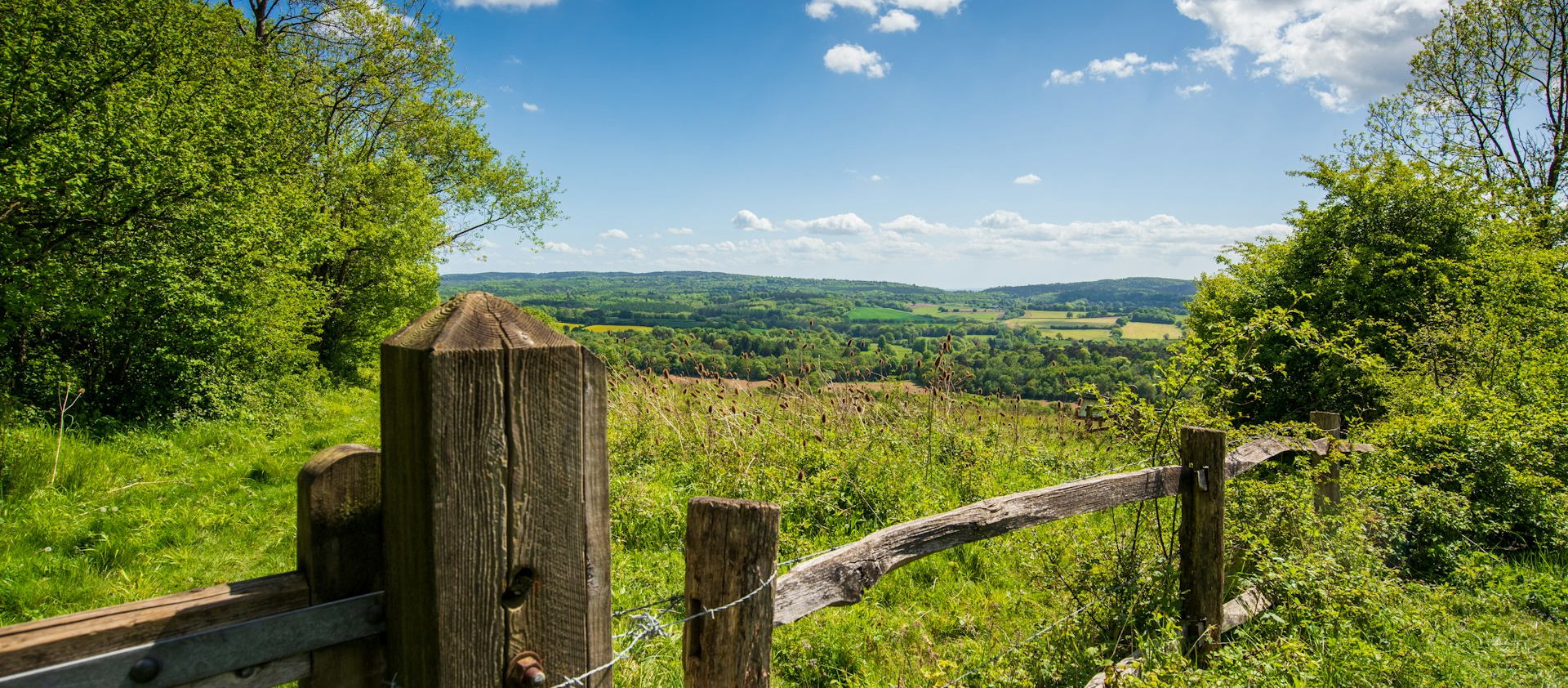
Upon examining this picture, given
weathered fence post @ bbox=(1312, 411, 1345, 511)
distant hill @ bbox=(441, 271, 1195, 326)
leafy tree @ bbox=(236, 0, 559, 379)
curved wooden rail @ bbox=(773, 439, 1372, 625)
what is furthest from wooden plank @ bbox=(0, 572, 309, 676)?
distant hill @ bbox=(441, 271, 1195, 326)

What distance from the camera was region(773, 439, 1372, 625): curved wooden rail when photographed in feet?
6.93

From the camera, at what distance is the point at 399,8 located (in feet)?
58.5

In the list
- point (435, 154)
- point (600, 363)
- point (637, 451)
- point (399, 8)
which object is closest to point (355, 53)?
point (399, 8)

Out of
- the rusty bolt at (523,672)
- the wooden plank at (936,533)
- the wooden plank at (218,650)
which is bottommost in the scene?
the wooden plank at (936,533)

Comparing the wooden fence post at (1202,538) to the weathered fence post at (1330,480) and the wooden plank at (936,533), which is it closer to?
the wooden plank at (936,533)

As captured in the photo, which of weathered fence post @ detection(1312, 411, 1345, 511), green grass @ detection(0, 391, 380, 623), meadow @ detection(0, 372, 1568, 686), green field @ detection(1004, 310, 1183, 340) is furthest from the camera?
green field @ detection(1004, 310, 1183, 340)

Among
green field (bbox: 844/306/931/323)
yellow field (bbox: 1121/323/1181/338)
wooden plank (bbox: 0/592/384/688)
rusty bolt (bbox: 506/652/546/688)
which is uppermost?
wooden plank (bbox: 0/592/384/688)

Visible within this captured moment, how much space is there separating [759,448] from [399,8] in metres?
18.1

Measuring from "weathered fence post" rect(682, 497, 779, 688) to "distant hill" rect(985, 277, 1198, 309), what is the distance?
6773cm

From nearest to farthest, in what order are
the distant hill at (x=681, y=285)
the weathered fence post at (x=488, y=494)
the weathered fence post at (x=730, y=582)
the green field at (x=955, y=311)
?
the weathered fence post at (x=488, y=494) → the weathered fence post at (x=730, y=582) → the green field at (x=955, y=311) → the distant hill at (x=681, y=285)

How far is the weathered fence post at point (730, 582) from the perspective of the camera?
67.8 inches

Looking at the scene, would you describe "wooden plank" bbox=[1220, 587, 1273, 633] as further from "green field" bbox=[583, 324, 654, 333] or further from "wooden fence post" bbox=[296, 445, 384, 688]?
"green field" bbox=[583, 324, 654, 333]

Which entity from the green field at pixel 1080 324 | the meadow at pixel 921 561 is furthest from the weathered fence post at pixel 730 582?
the green field at pixel 1080 324

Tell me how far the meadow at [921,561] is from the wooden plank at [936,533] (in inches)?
18.0
